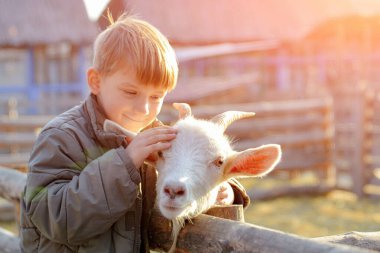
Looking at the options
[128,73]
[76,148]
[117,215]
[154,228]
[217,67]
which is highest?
[128,73]

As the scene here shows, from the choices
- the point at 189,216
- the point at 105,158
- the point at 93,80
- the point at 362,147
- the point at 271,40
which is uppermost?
the point at 93,80

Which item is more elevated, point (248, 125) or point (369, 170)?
point (248, 125)

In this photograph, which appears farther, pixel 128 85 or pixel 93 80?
pixel 93 80

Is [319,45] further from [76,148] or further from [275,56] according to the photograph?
[76,148]

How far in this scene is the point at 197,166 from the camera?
2.42 m

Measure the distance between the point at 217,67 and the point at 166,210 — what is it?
21923 mm

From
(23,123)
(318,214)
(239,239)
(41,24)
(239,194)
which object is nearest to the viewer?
(239,239)

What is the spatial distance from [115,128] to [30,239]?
59 centimetres

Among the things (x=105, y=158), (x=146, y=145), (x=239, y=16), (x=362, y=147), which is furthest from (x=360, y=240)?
(x=239, y=16)

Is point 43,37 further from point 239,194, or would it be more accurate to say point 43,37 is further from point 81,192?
point 81,192

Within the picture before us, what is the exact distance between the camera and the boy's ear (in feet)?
8.55

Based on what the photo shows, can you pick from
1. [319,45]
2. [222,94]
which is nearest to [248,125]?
[222,94]

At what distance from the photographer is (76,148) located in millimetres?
2395

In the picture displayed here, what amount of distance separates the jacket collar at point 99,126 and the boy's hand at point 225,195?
0.52 meters
